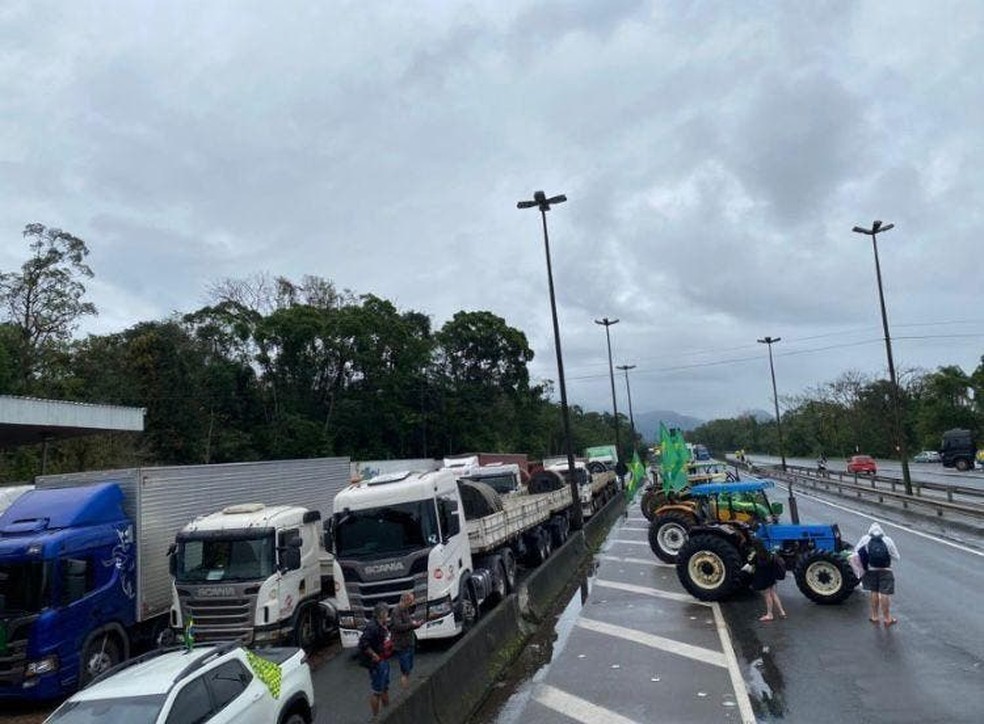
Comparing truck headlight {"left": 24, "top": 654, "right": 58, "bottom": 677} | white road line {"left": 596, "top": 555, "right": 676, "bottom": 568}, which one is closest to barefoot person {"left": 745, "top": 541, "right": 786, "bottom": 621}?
white road line {"left": 596, "top": 555, "right": 676, "bottom": 568}

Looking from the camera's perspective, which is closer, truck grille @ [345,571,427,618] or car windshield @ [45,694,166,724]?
car windshield @ [45,694,166,724]

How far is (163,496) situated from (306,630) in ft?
11.7

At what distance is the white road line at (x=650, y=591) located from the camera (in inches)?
624

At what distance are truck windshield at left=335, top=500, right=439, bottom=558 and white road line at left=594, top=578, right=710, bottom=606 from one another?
591 centimetres

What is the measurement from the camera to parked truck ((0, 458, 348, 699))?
10.8 meters

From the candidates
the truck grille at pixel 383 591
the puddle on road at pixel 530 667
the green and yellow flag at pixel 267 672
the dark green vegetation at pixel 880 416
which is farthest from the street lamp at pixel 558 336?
the dark green vegetation at pixel 880 416

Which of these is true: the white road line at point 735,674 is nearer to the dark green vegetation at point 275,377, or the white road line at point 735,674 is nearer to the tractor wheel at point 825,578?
the tractor wheel at point 825,578

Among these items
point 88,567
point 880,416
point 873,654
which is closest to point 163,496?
point 88,567

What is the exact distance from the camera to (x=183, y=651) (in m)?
7.83

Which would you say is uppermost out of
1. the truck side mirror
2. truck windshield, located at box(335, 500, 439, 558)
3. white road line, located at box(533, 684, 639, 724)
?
truck windshield, located at box(335, 500, 439, 558)

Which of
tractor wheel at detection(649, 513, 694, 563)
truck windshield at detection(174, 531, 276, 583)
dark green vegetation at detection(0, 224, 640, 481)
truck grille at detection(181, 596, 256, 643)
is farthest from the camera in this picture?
dark green vegetation at detection(0, 224, 640, 481)

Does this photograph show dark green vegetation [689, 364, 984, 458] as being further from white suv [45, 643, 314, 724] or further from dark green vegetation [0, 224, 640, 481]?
white suv [45, 643, 314, 724]

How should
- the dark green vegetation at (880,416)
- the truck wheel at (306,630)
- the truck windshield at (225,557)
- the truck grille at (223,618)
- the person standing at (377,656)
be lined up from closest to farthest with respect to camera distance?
the person standing at (377,656) → the truck grille at (223,618) → the truck windshield at (225,557) → the truck wheel at (306,630) → the dark green vegetation at (880,416)

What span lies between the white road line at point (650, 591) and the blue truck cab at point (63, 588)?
10.4m
